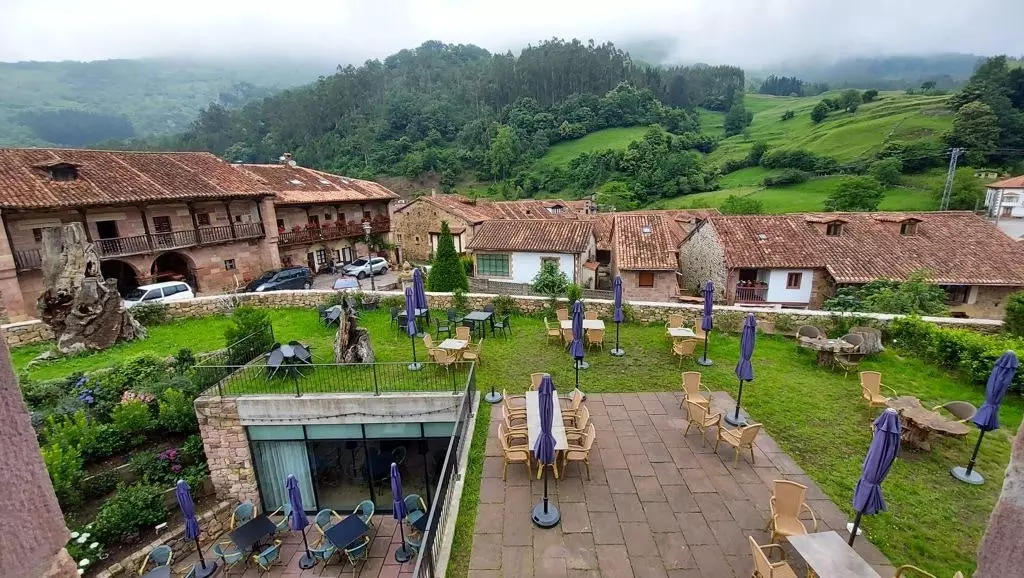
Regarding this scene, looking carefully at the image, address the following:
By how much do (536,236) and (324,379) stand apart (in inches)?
672

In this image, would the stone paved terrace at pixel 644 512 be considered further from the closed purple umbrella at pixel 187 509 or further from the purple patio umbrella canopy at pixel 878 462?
the closed purple umbrella at pixel 187 509

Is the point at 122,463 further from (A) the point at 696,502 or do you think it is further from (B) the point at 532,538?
(A) the point at 696,502

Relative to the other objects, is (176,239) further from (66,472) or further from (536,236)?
(536,236)

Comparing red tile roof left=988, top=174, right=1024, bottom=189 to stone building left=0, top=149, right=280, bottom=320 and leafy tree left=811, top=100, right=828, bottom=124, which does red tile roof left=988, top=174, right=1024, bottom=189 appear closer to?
leafy tree left=811, top=100, right=828, bottom=124

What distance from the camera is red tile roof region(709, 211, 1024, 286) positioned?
19.8m

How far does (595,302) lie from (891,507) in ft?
33.3

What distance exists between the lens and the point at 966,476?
753cm

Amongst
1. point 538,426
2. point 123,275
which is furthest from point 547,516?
point 123,275

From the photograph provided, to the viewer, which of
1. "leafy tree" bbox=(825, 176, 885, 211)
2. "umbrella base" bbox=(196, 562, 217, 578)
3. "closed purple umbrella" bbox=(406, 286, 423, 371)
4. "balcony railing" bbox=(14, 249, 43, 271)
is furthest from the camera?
"leafy tree" bbox=(825, 176, 885, 211)

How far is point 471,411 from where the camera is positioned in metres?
9.96

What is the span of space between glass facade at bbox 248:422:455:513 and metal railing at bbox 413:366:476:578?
5.71 ft

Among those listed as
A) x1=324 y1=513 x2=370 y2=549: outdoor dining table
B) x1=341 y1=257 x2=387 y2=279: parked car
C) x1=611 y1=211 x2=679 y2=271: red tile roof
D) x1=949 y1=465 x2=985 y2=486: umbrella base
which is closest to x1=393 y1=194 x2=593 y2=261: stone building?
x1=341 y1=257 x2=387 y2=279: parked car

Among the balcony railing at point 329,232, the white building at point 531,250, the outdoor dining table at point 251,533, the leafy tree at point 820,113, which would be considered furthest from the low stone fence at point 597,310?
the leafy tree at point 820,113

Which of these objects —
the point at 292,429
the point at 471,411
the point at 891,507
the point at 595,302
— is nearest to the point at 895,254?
the point at 595,302
